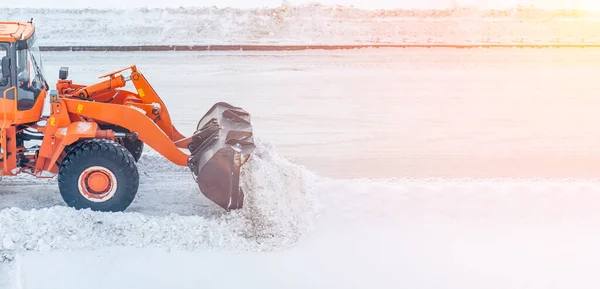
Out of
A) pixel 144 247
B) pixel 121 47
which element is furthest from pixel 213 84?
pixel 144 247

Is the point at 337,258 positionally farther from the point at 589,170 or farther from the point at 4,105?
the point at 589,170

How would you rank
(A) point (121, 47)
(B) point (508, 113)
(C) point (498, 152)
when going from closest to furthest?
(C) point (498, 152) → (B) point (508, 113) → (A) point (121, 47)

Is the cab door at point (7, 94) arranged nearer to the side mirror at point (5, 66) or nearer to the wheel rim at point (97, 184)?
the side mirror at point (5, 66)

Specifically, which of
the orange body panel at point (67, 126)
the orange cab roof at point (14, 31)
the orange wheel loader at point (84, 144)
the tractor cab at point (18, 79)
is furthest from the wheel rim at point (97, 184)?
the orange cab roof at point (14, 31)

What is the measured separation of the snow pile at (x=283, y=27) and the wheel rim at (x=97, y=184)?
16261mm

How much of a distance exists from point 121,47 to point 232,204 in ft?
50.1

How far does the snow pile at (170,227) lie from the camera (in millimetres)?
7367

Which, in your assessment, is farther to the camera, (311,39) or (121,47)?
(311,39)

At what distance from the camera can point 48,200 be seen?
8711mm

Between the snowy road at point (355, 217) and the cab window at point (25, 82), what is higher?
the cab window at point (25, 82)

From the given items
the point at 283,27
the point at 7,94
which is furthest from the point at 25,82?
the point at 283,27

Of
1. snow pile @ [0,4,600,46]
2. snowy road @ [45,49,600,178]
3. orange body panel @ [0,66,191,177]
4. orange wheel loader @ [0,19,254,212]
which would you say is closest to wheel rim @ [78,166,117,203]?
orange wheel loader @ [0,19,254,212]

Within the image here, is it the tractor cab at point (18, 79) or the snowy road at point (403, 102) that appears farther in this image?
the snowy road at point (403, 102)

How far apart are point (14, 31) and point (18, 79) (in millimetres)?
565
